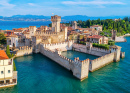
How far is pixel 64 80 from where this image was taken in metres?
20.2

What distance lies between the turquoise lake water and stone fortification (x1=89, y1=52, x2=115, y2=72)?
743 mm

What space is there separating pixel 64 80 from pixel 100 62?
8.02m

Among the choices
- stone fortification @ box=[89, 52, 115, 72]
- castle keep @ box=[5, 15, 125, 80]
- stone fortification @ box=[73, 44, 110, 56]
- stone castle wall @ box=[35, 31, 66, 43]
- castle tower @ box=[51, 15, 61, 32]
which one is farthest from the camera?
castle tower @ box=[51, 15, 61, 32]

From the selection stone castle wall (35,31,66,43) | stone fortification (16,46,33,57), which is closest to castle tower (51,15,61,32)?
stone castle wall (35,31,66,43)

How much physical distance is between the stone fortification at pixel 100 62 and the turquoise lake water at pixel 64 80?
2.44 ft

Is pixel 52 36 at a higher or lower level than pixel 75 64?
higher

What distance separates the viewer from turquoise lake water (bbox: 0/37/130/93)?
58.0ft

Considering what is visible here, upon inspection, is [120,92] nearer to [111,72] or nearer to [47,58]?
[111,72]

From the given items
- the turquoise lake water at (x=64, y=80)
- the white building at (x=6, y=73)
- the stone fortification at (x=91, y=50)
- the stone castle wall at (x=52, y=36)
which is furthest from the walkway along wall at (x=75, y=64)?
the stone fortification at (x=91, y=50)

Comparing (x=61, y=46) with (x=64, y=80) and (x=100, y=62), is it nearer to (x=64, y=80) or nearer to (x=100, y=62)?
(x=100, y=62)

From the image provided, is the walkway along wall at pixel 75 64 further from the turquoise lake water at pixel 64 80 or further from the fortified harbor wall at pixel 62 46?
the fortified harbor wall at pixel 62 46

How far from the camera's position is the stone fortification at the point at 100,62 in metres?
23.0

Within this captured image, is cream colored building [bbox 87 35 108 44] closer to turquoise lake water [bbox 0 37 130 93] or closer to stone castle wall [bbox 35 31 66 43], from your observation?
stone castle wall [bbox 35 31 66 43]

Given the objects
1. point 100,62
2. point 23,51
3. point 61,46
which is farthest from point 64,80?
point 61,46
